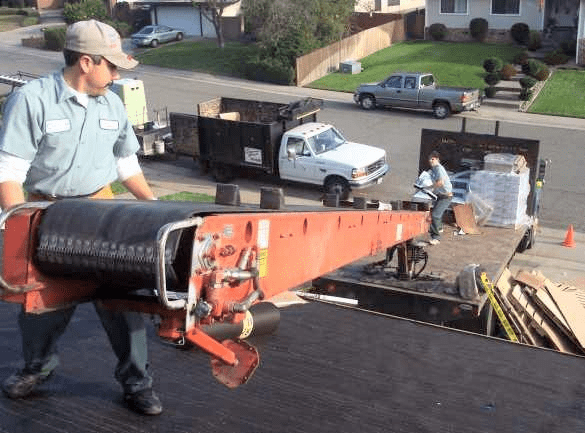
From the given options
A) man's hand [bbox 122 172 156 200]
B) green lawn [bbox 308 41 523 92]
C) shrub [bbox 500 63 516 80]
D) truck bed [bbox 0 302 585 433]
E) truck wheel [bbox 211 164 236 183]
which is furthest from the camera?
green lawn [bbox 308 41 523 92]

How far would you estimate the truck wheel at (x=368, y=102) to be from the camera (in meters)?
30.8

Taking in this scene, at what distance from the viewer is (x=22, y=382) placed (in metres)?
4.82

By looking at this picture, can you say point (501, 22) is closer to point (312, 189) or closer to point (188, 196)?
point (312, 189)

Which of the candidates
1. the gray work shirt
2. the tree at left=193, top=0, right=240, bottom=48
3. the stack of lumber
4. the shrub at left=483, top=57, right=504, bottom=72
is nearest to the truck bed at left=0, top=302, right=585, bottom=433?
the gray work shirt

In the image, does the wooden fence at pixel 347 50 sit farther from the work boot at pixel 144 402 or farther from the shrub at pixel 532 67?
the work boot at pixel 144 402

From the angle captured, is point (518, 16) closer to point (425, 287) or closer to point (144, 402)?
point (425, 287)

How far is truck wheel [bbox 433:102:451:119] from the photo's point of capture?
2914cm

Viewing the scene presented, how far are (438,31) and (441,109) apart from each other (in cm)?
1363

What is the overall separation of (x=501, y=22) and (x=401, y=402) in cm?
3784

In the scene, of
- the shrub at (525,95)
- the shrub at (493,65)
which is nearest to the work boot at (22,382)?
the shrub at (525,95)

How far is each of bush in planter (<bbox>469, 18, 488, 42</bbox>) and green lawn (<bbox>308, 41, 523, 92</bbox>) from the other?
590 millimetres

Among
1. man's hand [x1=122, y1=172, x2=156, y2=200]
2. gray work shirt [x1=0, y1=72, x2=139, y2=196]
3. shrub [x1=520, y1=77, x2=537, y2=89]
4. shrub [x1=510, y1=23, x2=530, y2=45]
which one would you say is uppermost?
gray work shirt [x1=0, y1=72, x2=139, y2=196]

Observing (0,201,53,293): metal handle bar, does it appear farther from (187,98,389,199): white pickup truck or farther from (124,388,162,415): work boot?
(187,98,389,199): white pickup truck

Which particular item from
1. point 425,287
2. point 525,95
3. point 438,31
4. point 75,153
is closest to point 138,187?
point 75,153
